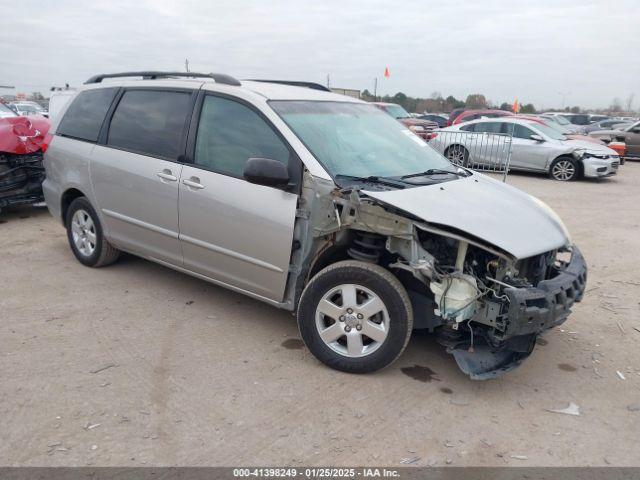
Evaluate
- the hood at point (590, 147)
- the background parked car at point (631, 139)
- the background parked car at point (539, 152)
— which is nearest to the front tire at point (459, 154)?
the background parked car at point (539, 152)

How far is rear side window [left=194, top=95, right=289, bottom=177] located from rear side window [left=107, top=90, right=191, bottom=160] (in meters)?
0.24

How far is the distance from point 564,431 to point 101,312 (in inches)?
139

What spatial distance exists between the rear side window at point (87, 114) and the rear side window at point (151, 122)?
0.73 ft

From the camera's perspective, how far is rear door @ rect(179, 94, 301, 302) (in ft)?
12.4

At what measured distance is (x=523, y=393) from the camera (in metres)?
3.48

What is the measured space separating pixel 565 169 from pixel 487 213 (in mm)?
11187

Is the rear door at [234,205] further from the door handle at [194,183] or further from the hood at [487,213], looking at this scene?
the hood at [487,213]

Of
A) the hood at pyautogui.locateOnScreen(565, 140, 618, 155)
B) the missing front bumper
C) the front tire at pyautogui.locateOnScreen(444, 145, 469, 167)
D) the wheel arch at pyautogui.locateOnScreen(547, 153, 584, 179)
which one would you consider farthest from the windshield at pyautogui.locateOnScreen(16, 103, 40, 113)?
the missing front bumper

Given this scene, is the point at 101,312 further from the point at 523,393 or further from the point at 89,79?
the point at 523,393

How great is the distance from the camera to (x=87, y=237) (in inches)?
214

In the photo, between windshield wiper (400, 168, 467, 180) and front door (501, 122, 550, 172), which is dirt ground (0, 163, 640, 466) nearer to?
windshield wiper (400, 168, 467, 180)

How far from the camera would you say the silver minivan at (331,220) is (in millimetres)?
3305

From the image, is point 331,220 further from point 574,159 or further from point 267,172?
point 574,159

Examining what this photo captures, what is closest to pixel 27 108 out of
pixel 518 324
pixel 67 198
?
pixel 67 198
